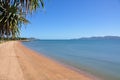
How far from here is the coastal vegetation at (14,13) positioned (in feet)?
12.2

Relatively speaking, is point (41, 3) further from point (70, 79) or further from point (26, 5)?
point (70, 79)

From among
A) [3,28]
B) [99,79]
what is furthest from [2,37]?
[99,79]

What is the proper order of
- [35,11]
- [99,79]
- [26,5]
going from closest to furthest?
[26,5], [35,11], [99,79]

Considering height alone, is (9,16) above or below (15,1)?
below

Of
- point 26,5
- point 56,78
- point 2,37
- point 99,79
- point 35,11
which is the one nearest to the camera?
point 26,5

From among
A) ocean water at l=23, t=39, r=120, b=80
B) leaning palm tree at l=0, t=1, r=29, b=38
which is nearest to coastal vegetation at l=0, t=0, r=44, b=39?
leaning palm tree at l=0, t=1, r=29, b=38

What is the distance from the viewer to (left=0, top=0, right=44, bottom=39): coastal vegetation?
370cm

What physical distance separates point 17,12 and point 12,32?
41cm

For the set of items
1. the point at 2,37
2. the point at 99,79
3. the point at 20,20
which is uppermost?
the point at 20,20

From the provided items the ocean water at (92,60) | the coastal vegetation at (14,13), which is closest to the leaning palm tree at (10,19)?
the coastal vegetation at (14,13)

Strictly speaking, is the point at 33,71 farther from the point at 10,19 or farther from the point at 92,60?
the point at 92,60

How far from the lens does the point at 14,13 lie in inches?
148

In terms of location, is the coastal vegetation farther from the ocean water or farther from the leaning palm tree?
the ocean water

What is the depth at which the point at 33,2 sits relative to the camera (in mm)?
3719
